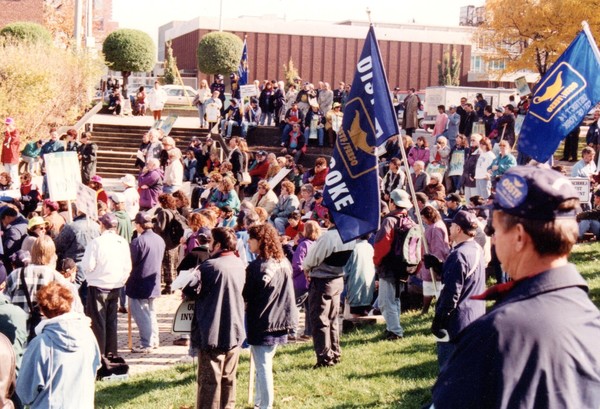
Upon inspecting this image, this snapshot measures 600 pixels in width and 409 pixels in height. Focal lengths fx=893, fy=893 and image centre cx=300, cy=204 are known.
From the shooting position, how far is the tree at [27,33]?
36781 millimetres

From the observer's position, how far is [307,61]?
73562 millimetres

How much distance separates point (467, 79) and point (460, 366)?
243 ft

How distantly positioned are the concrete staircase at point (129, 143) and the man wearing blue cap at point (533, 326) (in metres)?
22.9

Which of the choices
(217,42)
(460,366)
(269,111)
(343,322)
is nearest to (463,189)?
(343,322)

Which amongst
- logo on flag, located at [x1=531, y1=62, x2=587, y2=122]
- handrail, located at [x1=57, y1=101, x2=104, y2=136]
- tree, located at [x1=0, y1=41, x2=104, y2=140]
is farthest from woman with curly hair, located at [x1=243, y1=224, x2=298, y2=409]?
handrail, located at [x1=57, y1=101, x2=104, y2=136]

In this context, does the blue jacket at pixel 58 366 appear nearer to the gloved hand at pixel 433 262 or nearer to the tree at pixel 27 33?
the gloved hand at pixel 433 262

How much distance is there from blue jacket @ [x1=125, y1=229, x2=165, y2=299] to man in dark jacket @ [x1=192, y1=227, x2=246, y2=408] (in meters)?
3.09

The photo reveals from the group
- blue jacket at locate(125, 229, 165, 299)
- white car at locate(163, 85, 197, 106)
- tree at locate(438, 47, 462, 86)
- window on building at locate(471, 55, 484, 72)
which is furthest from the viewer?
window on building at locate(471, 55, 484, 72)

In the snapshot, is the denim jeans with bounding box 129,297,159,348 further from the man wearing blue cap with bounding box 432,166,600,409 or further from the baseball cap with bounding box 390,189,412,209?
the man wearing blue cap with bounding box 432,166,600,409

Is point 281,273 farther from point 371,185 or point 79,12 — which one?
point 79,12

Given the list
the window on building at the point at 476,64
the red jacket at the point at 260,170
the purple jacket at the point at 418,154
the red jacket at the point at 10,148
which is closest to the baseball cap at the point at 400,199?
the purple jacket at the point at 418,154

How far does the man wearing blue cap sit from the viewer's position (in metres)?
2.35

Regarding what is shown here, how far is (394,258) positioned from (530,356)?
26.6 feet

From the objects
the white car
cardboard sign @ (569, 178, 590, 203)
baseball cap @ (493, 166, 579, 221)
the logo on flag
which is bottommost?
cardboard sign @ (569, 178, 590, 203)
